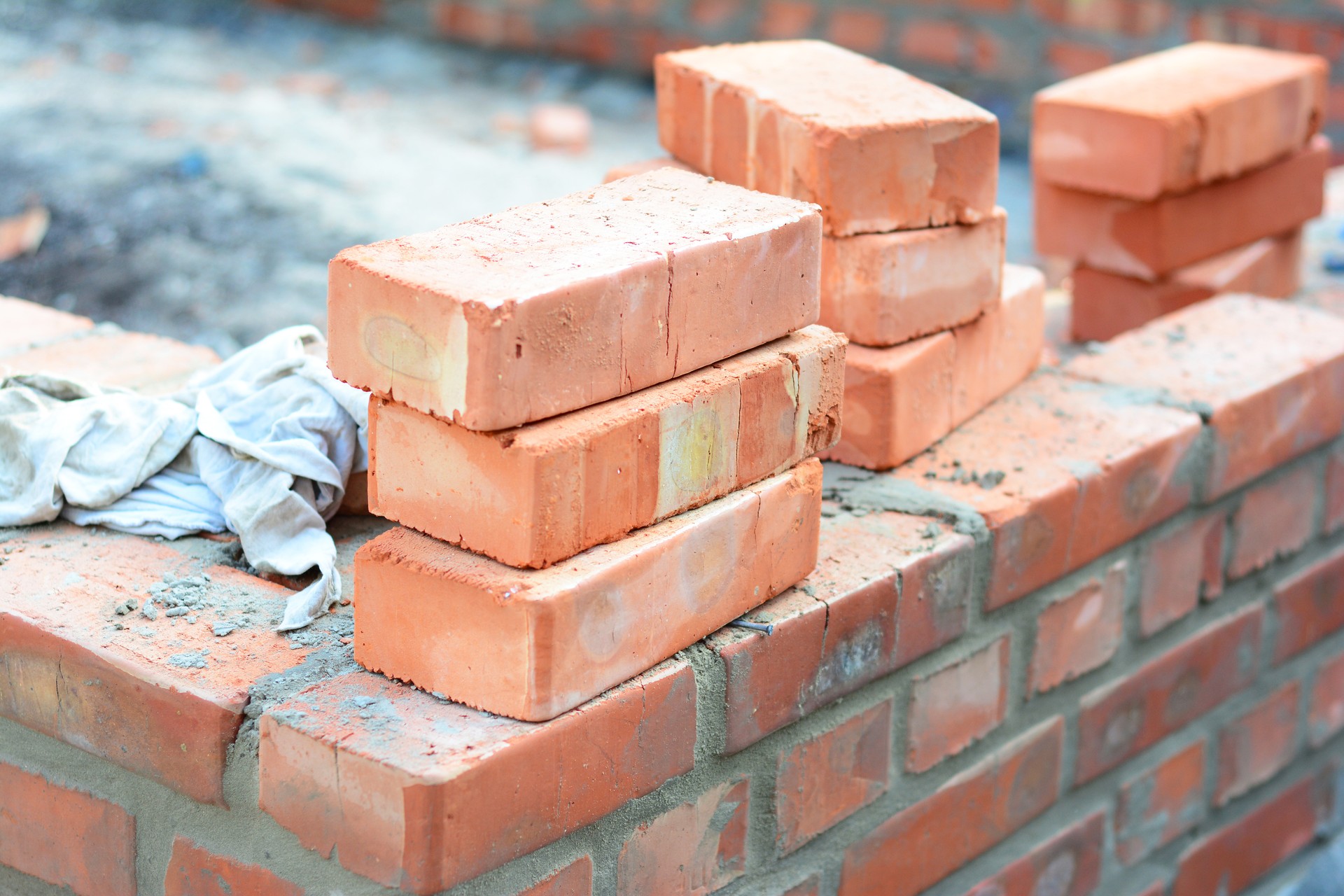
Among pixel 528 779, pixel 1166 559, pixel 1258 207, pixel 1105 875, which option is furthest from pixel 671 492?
pixel 1258 207

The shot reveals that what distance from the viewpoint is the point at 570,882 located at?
1.33m

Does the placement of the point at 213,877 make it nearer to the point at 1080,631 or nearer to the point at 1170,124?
the point at 1080,631

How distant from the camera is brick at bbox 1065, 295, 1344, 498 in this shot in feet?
6.51

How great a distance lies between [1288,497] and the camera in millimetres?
2162

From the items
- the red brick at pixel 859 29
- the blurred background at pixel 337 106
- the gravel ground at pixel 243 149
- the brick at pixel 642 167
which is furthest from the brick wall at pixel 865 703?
the red brick at pixel 859 29

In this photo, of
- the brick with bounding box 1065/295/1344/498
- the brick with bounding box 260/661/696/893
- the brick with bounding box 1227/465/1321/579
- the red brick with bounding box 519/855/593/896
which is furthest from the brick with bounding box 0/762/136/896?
the brick with bounding box 1227/465/1321/579

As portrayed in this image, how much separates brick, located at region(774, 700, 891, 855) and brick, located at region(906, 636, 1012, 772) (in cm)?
5

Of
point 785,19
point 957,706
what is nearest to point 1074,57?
point 785,19

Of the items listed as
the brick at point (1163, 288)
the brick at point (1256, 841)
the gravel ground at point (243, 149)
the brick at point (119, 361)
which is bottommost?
the brick at point (1256, 841)

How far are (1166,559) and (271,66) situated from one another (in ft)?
14.6

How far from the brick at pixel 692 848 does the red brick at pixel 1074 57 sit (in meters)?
4.25

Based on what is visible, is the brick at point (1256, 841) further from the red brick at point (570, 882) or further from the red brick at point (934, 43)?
the red brick at point (934, 43)

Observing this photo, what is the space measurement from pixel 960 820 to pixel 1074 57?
13.3 feet

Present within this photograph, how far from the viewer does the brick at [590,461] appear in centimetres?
122
